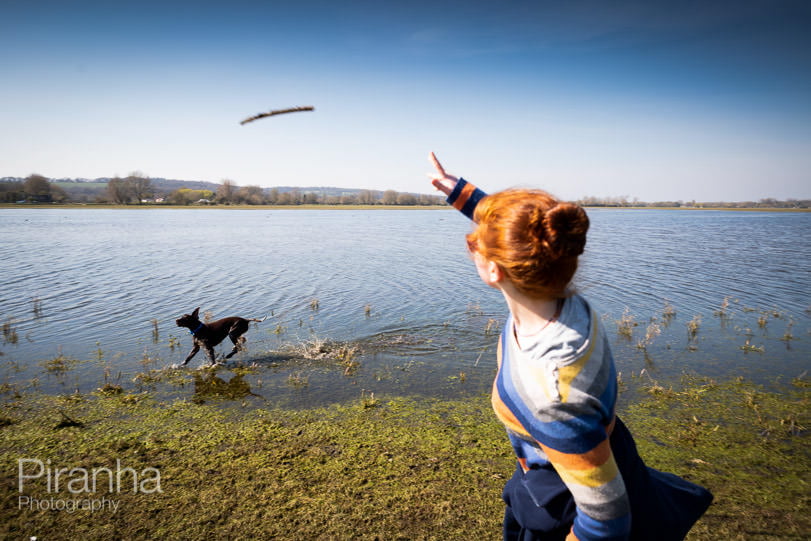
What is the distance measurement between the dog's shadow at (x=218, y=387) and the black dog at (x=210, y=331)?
22.7 inches

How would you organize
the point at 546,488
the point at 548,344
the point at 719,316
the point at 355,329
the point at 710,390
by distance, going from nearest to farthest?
the point at 548,344 < the point at 546,488 < the point at 710,390 < the point at 355,329 < the point at 719,316

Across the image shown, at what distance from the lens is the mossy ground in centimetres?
406

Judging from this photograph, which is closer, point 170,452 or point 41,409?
point 170,452

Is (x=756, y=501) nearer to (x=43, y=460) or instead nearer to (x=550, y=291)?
(x=550, y=291)

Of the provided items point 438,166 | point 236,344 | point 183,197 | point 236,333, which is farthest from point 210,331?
point 183,197

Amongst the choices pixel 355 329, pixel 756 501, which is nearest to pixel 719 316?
pixel 756 501

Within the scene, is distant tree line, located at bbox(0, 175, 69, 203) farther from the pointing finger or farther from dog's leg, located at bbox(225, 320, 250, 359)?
the pointing finger

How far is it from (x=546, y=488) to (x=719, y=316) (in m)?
14.5

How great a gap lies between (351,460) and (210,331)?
529 centimetres

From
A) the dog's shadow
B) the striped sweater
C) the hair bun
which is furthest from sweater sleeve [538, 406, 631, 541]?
the dog's shadow

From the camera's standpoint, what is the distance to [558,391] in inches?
52.0

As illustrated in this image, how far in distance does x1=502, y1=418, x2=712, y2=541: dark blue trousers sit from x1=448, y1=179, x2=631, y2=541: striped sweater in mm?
111

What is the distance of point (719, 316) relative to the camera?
12758 mm

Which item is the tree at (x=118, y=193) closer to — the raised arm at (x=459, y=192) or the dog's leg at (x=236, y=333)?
the dog's leg at (x=236, y=333)
